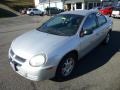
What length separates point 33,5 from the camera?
57438 mm

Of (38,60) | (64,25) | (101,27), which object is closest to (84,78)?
(38,60)

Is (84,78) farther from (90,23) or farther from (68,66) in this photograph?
(90,23)

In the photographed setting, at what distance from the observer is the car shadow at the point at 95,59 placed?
5.16 meters

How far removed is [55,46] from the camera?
14.2 feet

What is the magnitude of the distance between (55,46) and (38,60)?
0.58 meters

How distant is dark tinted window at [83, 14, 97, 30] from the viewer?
17.6 feet

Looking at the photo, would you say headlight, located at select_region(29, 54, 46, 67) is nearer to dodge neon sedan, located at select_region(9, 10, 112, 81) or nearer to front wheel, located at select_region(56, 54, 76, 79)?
dodge neon sedan, located at select_region(9, 10, 112, 81)

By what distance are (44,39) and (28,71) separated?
1.07m

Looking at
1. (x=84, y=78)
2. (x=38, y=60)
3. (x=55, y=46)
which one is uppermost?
(x=55, y=46)

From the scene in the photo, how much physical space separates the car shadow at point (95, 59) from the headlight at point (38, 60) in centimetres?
88

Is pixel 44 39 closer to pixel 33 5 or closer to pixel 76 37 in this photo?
pixel 76 37

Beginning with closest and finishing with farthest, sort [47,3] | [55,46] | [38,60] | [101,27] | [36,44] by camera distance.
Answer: [38,60]
[55,46]
[36,44]
[101,27]
[47,3]

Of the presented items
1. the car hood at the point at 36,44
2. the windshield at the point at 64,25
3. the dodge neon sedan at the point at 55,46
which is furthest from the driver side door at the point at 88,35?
the car hood at the point at 36,44

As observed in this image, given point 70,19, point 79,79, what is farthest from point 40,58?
point 70,19
